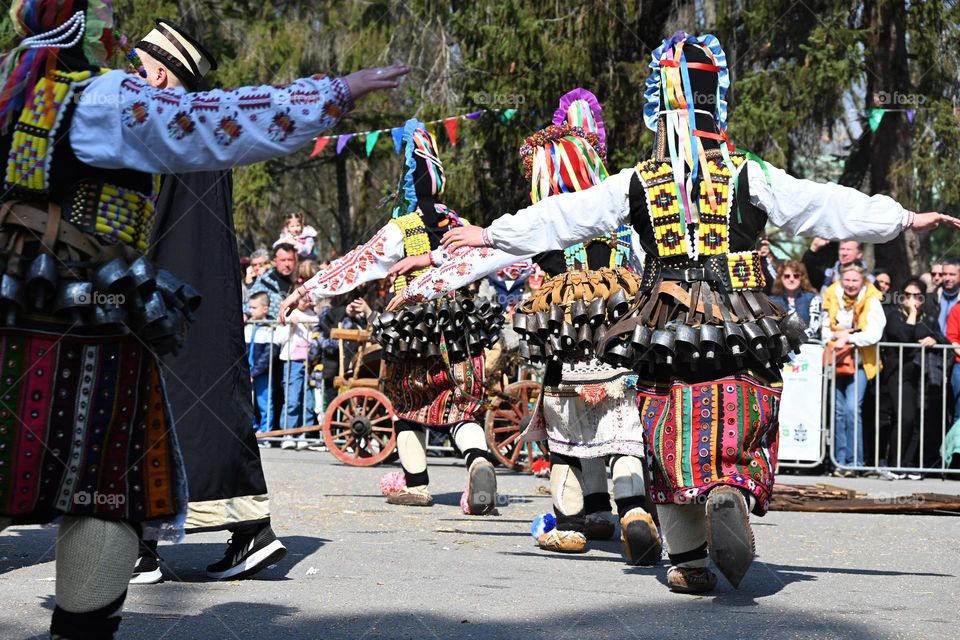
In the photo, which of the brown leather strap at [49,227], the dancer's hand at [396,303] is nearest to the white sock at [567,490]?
the dancer's hand at [396,303]

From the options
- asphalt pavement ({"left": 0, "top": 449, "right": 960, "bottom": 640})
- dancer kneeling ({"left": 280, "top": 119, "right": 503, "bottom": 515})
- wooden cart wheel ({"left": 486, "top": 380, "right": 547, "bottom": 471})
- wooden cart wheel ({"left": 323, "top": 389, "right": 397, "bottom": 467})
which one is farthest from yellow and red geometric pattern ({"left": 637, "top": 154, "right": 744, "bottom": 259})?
wooden cart wheel ({"left": 323, "top": 389, "right": 397, "bottom": 467})

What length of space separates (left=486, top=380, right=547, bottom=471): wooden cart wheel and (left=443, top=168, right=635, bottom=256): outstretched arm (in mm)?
6616

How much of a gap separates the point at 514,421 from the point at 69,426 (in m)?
9.08

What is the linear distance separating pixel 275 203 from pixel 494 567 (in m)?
22.7

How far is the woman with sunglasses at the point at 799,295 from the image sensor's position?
41.5 feet

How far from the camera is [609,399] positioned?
22.7 ft

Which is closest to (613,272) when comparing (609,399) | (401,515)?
(609,399)

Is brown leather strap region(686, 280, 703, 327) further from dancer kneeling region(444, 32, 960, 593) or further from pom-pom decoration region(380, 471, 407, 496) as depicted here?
pom-pom decoration region(380, 471, 407, 496)

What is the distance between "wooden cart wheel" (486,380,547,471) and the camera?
12.4 meters

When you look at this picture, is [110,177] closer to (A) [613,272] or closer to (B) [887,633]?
(B) [887,633]

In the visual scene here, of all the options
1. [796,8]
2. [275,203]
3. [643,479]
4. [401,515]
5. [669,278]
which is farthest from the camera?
[275,203]

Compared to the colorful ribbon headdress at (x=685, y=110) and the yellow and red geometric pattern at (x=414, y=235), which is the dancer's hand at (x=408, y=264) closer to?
the colorful ribbon headdress at (x=685, y=110)

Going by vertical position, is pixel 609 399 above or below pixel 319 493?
above

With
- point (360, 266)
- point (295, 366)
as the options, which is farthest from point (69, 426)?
point (295, 366)
